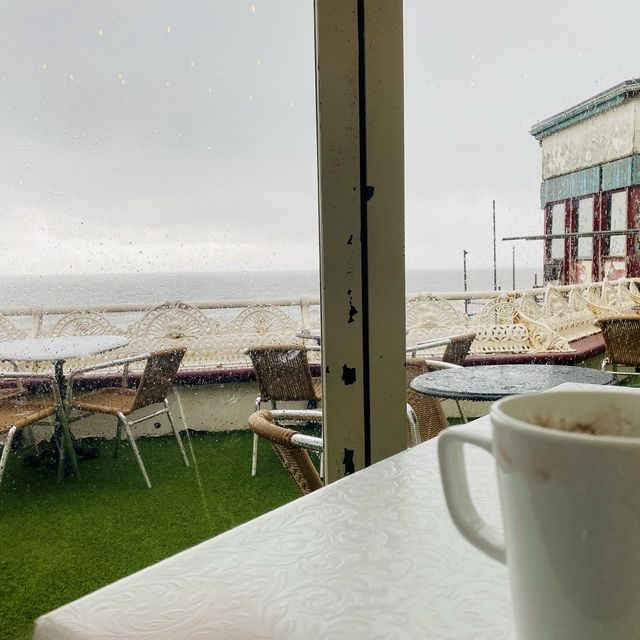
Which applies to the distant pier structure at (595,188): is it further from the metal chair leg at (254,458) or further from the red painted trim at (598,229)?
the metal chair leg at (254,458)

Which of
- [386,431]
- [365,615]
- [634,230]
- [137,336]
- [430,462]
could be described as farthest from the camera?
[634,230]

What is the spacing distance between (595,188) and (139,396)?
145 inches

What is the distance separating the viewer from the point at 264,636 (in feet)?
0.93

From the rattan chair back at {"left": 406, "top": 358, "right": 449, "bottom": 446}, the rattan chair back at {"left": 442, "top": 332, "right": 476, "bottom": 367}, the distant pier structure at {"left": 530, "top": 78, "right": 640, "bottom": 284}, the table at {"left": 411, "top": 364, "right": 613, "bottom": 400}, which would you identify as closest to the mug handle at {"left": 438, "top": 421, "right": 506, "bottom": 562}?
the table at {"left": 411, "top": 364, "right": 613, "bottom": 400}

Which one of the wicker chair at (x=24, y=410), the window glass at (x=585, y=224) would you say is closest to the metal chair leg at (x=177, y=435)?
the wicker chair at (x=24, y=410)

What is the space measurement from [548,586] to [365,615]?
0.12 m

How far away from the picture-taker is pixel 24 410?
8.39ft

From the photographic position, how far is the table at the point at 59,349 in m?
2.71

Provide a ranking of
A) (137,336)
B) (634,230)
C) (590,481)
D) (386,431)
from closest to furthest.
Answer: (590,481) → (386,431) → (137,336) → (634,230)

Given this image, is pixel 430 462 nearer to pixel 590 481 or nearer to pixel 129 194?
pixel 590 481

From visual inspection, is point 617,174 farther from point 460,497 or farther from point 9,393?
point 460,497

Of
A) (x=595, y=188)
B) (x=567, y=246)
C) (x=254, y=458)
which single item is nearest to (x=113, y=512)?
(x=254, y=458)

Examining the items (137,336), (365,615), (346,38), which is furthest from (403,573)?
(137,336)

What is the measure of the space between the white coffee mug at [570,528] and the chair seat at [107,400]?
8.82ft
